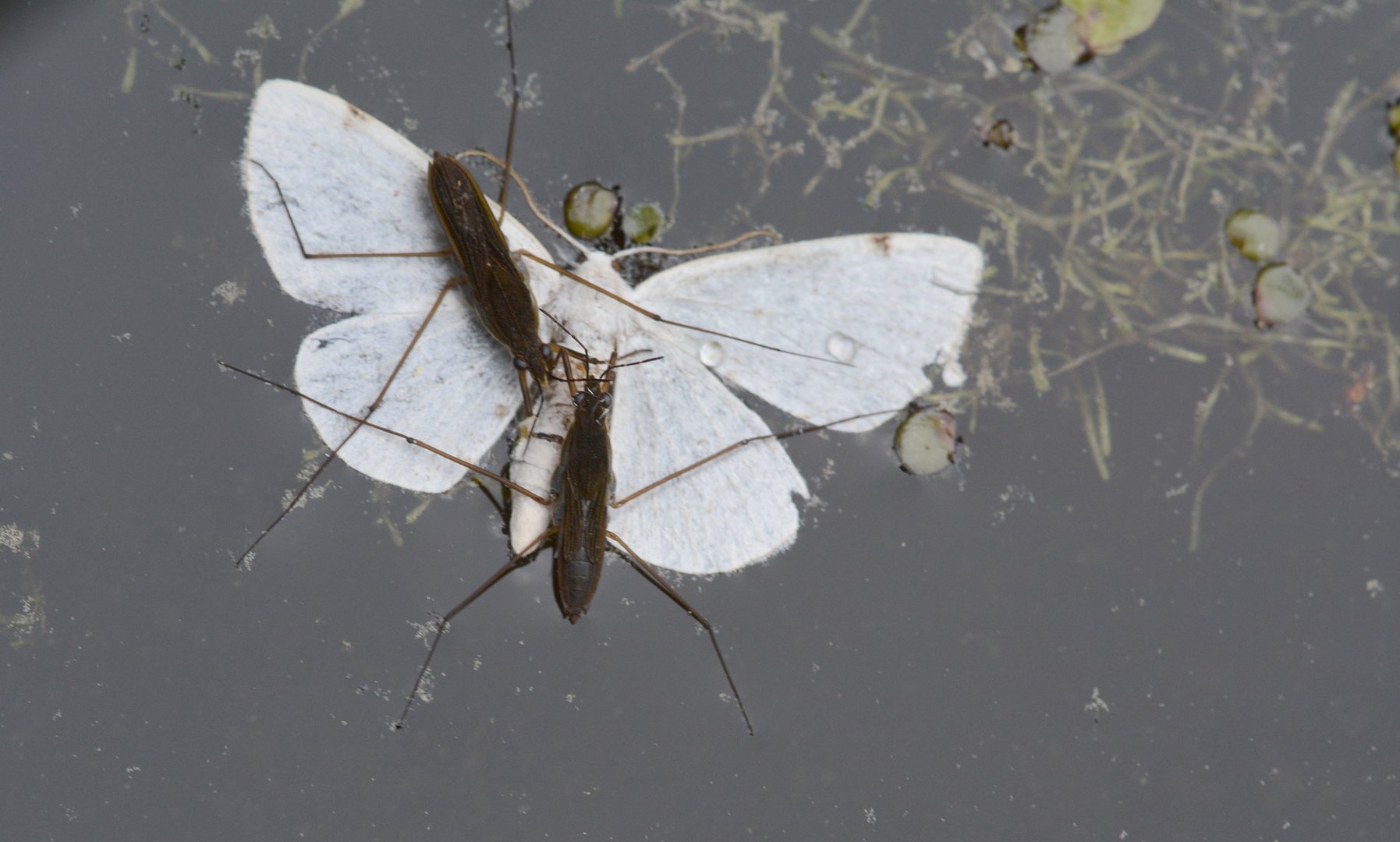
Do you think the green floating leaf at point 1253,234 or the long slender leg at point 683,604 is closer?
the long slender leg at point 683,604

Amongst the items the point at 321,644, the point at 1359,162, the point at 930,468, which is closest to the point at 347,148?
the point at 321,644

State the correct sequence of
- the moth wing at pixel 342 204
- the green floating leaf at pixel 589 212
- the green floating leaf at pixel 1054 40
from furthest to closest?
the green floating leaf at pixel 1054 40
the green floating leaf at pixel 589 212
the moth wing at pixel 342 204

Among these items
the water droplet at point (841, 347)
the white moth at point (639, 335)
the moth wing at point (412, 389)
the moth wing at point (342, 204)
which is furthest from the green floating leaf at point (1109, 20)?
the moth wing at point (412, 389)

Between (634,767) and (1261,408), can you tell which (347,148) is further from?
(1261,408)

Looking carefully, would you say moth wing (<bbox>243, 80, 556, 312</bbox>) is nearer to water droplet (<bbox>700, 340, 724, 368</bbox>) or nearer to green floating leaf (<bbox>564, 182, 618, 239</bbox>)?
green floating leaf (<bbox>564, 182, 618, 239</bbox>)

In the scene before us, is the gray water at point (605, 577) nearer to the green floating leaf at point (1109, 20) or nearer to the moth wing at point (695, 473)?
the moth wing at point (695, 473)

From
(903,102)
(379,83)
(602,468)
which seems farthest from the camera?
(903,102)

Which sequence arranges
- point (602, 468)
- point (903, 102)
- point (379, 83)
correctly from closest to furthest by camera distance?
1. point (602, 468)
2. point (379, 83)
3. point (903, 102)
